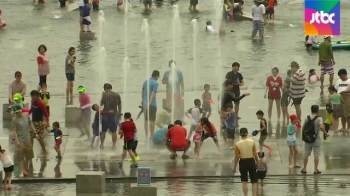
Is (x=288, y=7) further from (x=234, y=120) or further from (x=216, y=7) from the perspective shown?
(x=234, y=120)

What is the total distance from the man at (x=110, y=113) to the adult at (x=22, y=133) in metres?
2.17

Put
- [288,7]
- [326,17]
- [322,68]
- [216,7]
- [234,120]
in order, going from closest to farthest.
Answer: [234,120] → [322,68] → [326,17] → [216,7] → [288,7]

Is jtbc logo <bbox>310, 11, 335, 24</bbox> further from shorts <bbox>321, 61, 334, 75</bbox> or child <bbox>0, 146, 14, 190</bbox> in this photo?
child <bbox>0, 146, 14, 190</bbox>

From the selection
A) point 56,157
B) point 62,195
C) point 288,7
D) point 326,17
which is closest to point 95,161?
point 56,157

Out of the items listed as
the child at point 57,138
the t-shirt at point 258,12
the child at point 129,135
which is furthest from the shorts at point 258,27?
the child at point 129,135

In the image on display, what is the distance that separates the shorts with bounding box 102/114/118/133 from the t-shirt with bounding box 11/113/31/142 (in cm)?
230

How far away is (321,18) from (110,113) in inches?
629

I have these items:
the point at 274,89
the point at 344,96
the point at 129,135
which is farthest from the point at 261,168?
the point at 274,89

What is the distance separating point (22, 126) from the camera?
26.0m

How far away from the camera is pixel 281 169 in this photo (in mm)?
26141

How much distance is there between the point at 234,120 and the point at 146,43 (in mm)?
12140

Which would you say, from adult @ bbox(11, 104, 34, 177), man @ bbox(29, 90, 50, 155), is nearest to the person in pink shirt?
man @ bbox(29, 90, 50, 155)

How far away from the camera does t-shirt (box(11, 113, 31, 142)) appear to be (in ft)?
85.4

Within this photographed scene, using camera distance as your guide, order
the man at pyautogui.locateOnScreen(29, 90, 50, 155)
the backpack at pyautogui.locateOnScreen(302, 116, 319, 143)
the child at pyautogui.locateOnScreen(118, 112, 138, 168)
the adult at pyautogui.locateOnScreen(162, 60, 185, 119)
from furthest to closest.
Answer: the adult at pyautogui.locateOnScreen(162, 60, 185, 119) → the man at pyautogui.locateOnScreen(29, 90, 50, 155) → the child at pyautogui.locateOnScreen(118, 112, 138, 168) → the backpack at pyautogui.locateOnScreen(302, 116, 319, 143)
